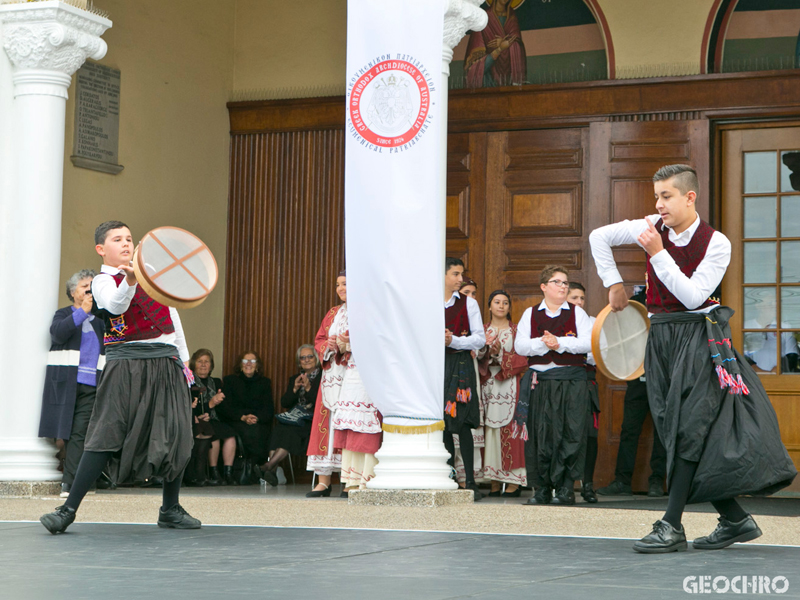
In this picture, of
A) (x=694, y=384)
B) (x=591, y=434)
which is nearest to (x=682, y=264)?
(x=694, y=384)

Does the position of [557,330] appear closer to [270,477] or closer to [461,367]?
[461,367]

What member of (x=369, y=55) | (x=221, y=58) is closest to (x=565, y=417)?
(x=369, y=55)

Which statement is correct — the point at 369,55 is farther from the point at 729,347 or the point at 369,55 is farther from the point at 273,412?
the point at 273,412

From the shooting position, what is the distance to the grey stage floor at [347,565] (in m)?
3.38

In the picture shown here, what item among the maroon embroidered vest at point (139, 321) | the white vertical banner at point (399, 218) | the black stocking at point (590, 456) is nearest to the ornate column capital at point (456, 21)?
the white vertical banner at point (399, 218)

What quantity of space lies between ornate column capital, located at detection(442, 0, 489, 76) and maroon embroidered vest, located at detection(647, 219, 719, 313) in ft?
10.4

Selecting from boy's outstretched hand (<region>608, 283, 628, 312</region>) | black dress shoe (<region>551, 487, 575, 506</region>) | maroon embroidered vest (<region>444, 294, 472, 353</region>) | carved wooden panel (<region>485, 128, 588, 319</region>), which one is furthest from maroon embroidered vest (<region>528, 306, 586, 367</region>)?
boy's outstretched hand (<region>608, 283, 628, 312</region>)

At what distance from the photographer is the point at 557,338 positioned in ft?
24.7

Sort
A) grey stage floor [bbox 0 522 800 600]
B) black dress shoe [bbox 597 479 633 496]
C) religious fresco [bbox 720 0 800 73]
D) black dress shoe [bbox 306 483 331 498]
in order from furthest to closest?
religious fresco [bbox 720 0 800 73] → black dress shoe [bbox 597 479 633 496] → black dress shoe [bbox 306 483 331 498] → grey stage floor [bbox 0 522 800 600]

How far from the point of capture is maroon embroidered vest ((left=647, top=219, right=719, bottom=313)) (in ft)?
15.1

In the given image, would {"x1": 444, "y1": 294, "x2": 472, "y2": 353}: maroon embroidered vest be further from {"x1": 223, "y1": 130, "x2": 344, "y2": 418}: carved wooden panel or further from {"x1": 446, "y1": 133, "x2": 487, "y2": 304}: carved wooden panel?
{"x1": 223, "y1": 130, "x2": 344, "y2": 418}: carved wooden panel

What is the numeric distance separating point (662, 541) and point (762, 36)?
20.7ft

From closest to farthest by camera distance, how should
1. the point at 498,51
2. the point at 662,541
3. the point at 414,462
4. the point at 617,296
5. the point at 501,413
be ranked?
the point at 662,541 → the point at 617,296 → the point at 414,462 → the point at 501,413 → the point at 498,51

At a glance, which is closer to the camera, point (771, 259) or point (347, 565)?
point (347, 565)
